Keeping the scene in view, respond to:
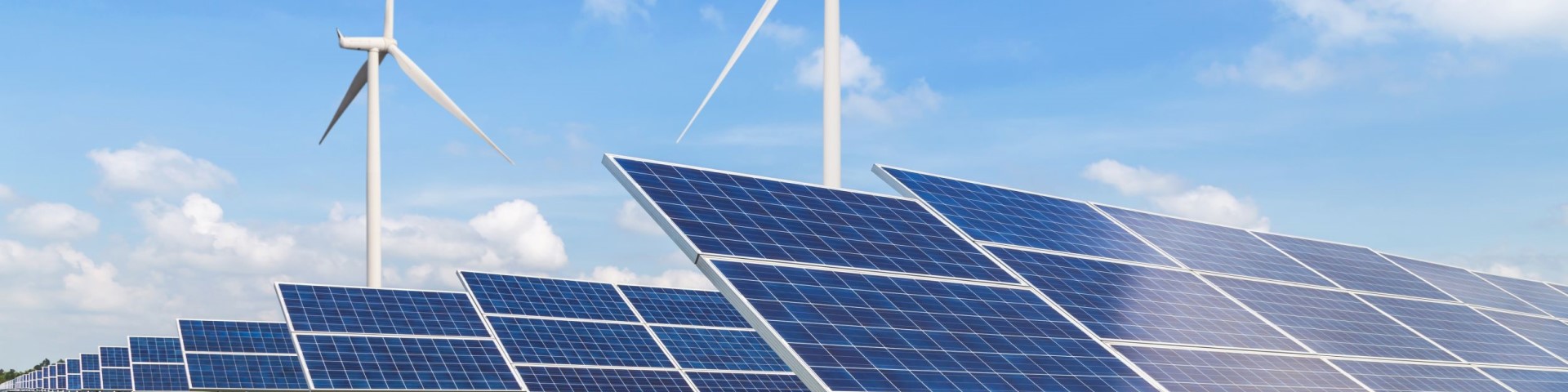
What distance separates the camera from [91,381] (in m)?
76.0

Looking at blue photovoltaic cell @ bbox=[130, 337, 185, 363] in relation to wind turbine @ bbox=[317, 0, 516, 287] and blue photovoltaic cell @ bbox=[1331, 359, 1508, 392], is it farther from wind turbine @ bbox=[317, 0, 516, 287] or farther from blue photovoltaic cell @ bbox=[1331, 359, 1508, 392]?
blue photovoltaic cell @ bbox=[1331, 359, 1508, 392]

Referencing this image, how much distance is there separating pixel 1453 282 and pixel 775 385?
23773mm

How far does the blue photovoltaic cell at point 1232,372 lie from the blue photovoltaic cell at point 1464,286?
17.0 metres

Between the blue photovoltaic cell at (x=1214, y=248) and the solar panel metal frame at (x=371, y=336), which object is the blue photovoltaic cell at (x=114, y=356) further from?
the blue photovoltaic cell at (x=1214, y=248)

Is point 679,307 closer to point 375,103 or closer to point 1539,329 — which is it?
point 375,103

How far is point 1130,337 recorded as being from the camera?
28844 mm

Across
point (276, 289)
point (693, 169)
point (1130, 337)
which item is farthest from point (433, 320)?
point (1130, 337)

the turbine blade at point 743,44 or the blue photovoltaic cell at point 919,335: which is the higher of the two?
the turbine blade at point 743,44

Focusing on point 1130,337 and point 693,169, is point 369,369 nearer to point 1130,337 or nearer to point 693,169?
point 693,169

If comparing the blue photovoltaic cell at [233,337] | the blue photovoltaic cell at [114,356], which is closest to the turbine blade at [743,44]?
the blue photovoltaic cell at [233,337]

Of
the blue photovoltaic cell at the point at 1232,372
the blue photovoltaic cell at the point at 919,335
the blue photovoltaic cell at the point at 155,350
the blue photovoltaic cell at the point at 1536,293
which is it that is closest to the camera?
the blue photovoltaic cell at the point at 919,335

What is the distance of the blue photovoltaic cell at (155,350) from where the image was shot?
57.9 m

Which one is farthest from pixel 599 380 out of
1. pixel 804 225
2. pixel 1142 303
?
pixel 1142 303

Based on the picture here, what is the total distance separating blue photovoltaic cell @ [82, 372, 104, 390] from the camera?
243ft
